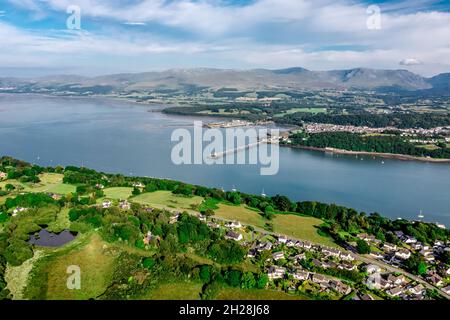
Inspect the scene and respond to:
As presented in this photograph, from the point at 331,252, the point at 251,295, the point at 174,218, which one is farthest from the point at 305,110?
the point at 251,295

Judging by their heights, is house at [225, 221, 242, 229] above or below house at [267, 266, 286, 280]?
above

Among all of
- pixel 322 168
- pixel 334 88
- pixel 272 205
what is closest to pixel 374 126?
pixel 322 168

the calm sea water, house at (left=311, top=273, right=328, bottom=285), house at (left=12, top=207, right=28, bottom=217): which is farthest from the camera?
the calm sea water

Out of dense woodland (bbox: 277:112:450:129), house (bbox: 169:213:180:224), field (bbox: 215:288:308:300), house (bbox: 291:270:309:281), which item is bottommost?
field (bbox: 215:288:308:300)

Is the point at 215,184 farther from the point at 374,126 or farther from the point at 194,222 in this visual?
the point at 374,126

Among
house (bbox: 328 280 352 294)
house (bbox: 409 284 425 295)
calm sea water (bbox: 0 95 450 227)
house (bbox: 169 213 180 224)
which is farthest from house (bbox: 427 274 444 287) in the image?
house (bbox: 169 213 180 224)

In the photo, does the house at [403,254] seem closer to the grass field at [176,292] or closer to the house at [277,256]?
the house at [277,256]

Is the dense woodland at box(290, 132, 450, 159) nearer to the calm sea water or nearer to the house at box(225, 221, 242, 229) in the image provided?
the calm sea water

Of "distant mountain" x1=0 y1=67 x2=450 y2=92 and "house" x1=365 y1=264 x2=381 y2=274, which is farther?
"distant mountain" x1=0 y1=67 x2=450 y2=92
